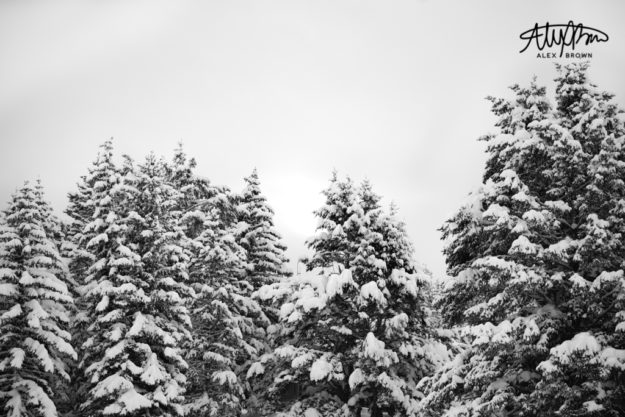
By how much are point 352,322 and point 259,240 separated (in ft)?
29.4

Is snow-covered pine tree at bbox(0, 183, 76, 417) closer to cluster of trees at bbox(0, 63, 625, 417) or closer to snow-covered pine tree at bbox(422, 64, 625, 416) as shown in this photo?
cluster of trees at bbox(0, 63, 625, 417)

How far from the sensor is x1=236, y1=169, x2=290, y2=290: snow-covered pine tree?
27.4 meters

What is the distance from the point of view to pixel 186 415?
70.7ft

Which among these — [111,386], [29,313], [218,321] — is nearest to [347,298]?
[218,321]

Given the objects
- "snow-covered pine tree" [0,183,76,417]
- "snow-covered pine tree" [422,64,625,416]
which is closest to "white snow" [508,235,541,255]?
"snow-covered pine tree" [422,64,625,416]

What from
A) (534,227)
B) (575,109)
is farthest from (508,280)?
(575,109)

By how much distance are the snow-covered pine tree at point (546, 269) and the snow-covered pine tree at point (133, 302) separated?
10500mm

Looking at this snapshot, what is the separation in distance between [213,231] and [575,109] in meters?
17.9

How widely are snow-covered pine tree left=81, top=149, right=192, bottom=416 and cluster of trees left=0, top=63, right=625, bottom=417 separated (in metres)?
0.10

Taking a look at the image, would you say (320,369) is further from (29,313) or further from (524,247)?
(29,313)

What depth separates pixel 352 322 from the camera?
20.9 meters

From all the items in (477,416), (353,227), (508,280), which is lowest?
(477,416)

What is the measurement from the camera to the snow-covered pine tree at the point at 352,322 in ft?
64.2

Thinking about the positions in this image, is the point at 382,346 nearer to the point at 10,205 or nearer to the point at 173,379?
the point at 173,379
